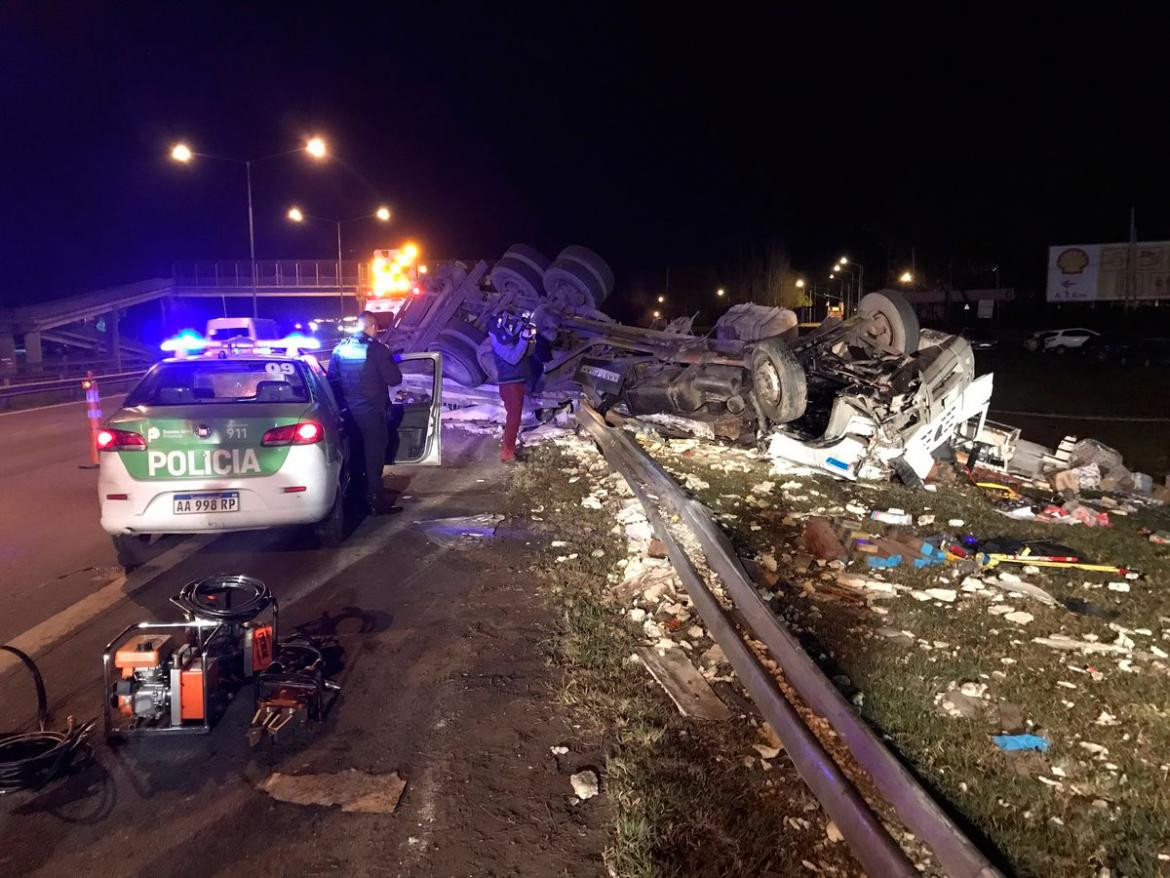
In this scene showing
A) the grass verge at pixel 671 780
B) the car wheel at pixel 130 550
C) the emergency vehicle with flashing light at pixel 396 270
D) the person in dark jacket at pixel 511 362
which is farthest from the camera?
the emergency vehicle with flashing light at pixel 396 270

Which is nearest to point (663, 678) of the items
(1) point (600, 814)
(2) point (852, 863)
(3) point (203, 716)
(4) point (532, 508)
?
(1) point (600, 814)

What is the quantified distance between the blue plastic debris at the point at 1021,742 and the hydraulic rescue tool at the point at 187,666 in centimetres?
329

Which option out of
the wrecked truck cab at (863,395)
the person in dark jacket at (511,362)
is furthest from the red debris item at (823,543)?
the person in dark jacket at (511,362)

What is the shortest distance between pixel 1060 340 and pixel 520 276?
31.1 m

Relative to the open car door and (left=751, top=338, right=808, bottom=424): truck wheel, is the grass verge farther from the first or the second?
(left=751, top=338, right=808, bottom=424): truck wheel

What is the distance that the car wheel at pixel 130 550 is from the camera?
5.79 m

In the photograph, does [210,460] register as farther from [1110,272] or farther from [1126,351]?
[1110,272]

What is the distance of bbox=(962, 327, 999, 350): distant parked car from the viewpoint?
3924 centimetres

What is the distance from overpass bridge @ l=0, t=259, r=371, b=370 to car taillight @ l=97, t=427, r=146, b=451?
24078 mm

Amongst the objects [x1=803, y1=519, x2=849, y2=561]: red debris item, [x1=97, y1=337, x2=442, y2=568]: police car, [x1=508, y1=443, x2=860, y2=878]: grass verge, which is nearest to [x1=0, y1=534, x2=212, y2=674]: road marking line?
[x1=97, y1=337, x2=442, y2=568]: police car

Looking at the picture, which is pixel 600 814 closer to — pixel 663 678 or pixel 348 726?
pixel 663 678

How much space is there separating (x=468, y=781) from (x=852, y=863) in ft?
4.78

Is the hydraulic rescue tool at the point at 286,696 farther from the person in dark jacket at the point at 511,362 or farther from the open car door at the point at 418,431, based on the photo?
the person in dark jacket at the point at 511,362

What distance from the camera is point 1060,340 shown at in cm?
3678
